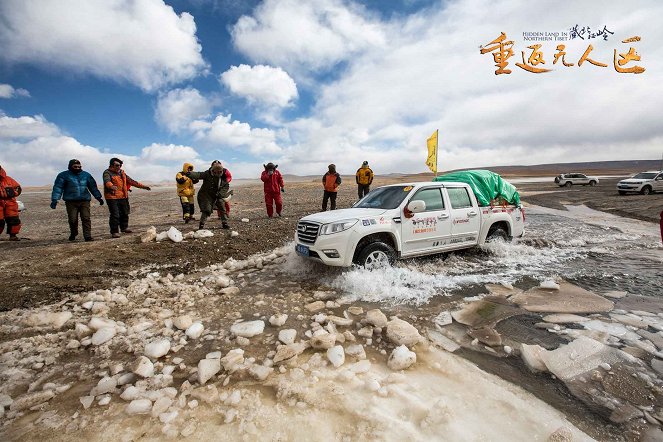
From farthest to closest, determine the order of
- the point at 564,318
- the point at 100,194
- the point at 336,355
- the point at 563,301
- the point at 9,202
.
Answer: the point at 9,202 < the point at 100,194 < the point at 563,301 < the point at 564,318 < the point at 336,355

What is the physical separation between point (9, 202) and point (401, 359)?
1023cm

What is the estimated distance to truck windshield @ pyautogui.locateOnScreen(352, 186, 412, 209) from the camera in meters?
5.92

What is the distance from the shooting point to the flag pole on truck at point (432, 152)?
12.8m

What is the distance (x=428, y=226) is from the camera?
588cm

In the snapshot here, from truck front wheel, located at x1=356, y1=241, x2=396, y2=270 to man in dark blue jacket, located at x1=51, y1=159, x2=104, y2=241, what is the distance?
249 inches

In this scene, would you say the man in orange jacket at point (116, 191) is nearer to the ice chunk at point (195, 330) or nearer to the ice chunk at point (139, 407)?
the ice chunk at point (195, 330)

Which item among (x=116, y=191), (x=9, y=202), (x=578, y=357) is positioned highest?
(x=116, y=191)

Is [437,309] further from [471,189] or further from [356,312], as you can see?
[471,189]

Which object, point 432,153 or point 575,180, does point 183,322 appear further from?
point 575,180

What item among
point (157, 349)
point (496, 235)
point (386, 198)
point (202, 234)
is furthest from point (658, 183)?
point (157, 349)

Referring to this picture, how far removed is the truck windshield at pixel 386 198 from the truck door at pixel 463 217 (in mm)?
1008

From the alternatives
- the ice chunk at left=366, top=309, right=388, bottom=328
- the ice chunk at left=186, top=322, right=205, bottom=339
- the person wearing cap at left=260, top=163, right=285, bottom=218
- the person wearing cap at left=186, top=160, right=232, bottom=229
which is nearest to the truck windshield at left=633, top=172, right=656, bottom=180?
the person wearing cap at left=260, top=163, right=285, bottom=218

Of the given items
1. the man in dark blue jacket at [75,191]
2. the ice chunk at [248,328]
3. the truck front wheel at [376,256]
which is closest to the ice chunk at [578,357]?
the truck front wheel at [376,256]

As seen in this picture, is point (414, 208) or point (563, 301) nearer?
point (563, 301)
